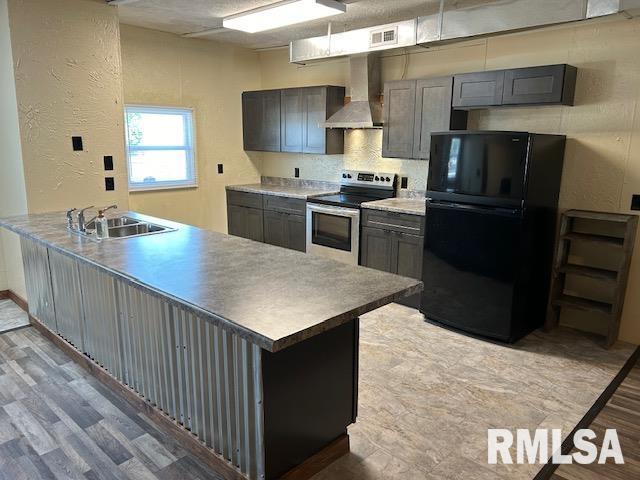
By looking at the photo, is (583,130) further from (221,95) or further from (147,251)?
(221,95)

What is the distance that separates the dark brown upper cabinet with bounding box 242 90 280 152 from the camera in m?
5.69

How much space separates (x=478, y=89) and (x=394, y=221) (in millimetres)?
1287

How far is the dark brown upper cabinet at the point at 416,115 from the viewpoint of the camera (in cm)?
410

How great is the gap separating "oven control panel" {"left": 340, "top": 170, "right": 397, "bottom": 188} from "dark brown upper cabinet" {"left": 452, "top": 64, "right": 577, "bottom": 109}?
121 centimetres

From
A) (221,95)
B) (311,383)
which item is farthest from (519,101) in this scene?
(221,95)

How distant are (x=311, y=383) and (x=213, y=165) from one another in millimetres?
4310

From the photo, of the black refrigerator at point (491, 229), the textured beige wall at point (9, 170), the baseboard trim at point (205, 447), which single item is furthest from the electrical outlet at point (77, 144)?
the black refrigerator at point (491, 229)

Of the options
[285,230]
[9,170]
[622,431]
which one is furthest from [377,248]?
[9,170]

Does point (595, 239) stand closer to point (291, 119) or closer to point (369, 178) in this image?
point (369, 178)

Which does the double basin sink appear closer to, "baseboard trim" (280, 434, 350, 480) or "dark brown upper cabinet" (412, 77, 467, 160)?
"baseboard trim" (280, 434, 350, 480)

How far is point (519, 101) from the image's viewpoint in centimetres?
362

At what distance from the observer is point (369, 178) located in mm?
5121

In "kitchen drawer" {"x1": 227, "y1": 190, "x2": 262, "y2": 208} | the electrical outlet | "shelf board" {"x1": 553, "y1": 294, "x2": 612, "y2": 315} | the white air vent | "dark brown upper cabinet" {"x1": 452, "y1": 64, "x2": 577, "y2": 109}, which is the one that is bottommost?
"shelf board" {"x1": 553, "y1": 294, "x2": 612, "y2": 315}

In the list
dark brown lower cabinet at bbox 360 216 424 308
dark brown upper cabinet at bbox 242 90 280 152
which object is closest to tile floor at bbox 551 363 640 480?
dark brown lower cabinet at bbox 360 216 424 308
